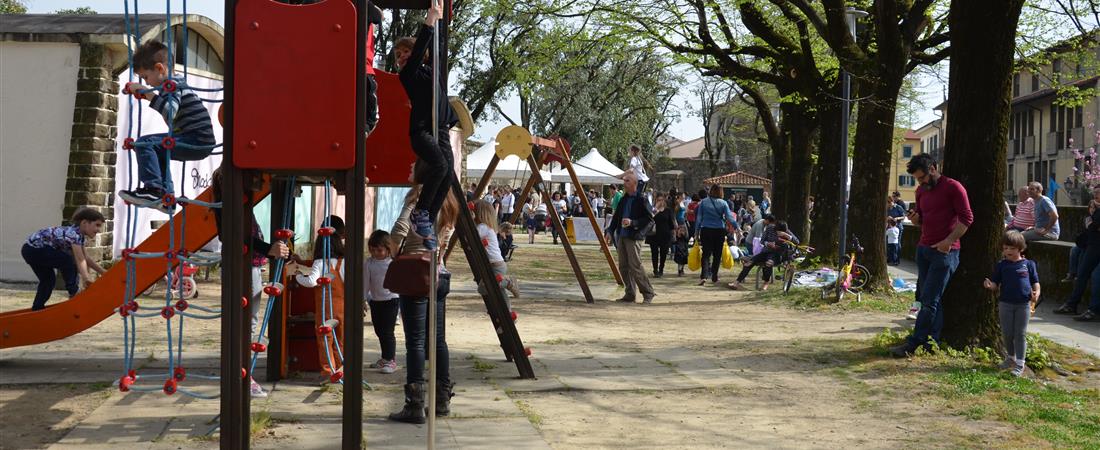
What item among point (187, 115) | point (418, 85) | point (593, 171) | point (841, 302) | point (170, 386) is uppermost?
point (593, 171)

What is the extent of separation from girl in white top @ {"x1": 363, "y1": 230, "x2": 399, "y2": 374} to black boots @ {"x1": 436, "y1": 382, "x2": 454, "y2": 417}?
1.46 meters

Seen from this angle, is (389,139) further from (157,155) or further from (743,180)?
(743,180)

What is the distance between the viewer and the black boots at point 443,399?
278 inches

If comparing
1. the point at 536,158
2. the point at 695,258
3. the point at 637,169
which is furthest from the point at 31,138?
the point at 695,258

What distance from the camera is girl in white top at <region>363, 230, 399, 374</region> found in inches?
333

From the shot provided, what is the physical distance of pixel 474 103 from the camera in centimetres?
4231

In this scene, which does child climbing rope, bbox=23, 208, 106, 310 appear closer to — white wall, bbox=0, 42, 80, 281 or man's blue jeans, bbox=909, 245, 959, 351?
white wall, bbox=0, 42, 80, 281

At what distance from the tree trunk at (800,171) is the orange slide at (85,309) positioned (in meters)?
18.7

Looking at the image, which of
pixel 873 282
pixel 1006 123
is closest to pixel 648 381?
pixel 1006 123

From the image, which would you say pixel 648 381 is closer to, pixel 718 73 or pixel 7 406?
pixel 7 406

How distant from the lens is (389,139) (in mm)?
8711

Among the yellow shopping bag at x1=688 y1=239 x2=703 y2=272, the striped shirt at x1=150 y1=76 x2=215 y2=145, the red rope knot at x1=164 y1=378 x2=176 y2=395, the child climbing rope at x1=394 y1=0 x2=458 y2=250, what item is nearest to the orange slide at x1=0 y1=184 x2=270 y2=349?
the striped shirt at x1=150 y1=76 x2=215 y2=145

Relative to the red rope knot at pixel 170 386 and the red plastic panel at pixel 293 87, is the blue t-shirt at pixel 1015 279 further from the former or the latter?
the red rope knot at pixel 170 386

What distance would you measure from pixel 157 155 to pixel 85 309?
2125 mm
